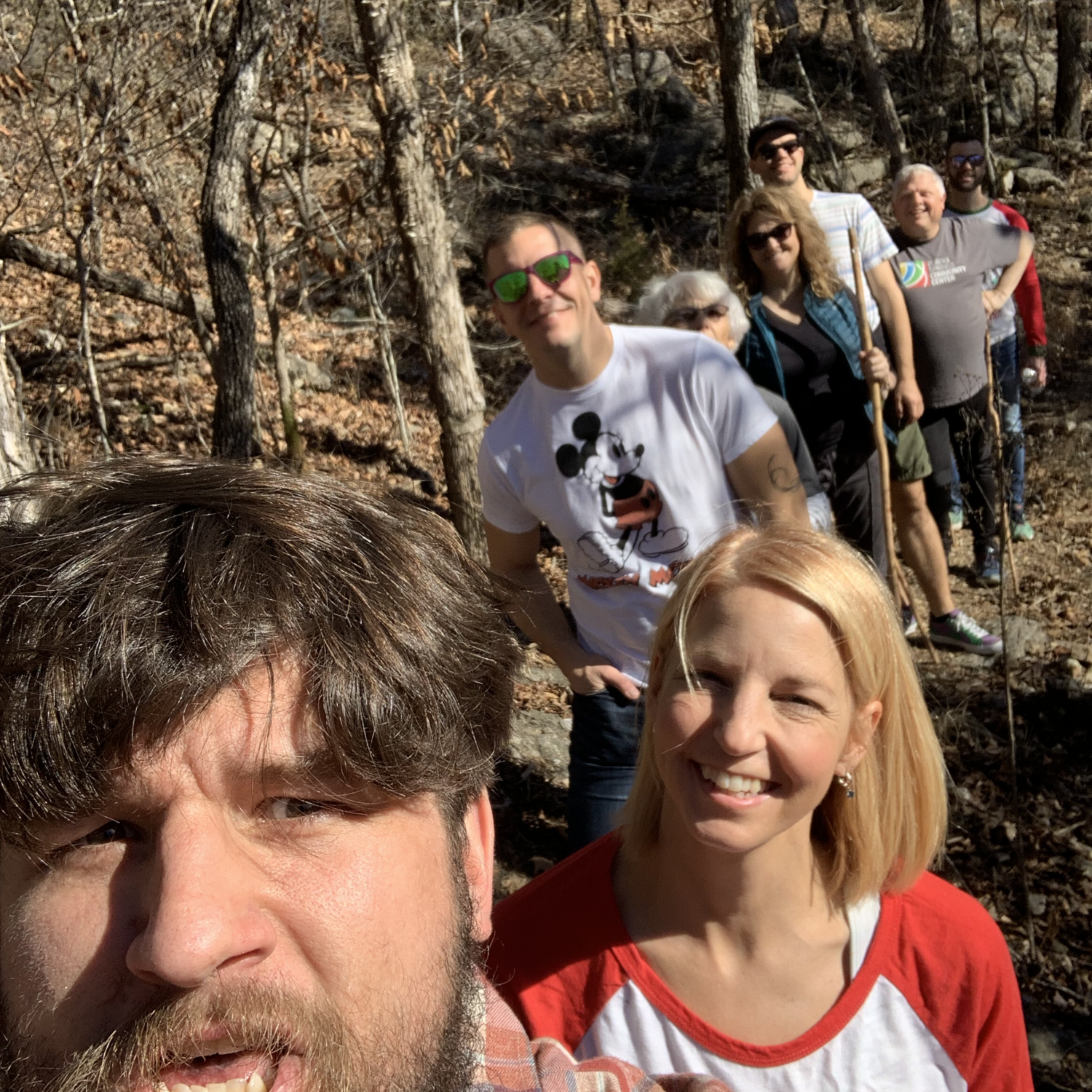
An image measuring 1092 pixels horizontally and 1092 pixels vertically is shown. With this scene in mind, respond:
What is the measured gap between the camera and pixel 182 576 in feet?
3.82

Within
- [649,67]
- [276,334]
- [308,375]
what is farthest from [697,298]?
[649,67]

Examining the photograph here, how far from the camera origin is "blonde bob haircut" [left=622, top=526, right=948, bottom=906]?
5.95 feet

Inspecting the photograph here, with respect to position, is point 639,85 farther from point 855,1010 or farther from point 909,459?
point 855,1010

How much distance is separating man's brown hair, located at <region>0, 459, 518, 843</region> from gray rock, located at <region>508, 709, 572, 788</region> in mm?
3367

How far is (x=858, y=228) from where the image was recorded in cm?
440

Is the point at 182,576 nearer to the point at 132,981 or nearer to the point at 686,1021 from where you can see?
the point at 132,981

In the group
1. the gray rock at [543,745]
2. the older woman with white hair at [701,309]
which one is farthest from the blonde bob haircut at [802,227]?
the gray rock at [543,745]

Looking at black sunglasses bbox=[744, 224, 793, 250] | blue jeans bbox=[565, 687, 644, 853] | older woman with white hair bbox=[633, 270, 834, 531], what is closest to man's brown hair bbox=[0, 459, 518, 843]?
blue jeans bbox=[565, 687, 644, 853]

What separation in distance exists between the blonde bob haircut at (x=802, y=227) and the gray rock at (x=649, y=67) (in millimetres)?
11060

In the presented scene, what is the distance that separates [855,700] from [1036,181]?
1325 centimetres

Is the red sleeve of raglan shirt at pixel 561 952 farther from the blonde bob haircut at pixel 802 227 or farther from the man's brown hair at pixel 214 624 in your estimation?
the blonde bob haircut at pixel 802 227

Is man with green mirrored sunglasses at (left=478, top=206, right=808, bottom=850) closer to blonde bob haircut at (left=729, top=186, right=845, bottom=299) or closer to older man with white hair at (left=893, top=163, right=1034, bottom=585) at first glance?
blonde bob haircut at (left=729, top=186, right=845, bottom=299)

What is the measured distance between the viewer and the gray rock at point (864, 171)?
1263 cm

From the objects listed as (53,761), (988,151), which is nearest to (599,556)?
(53,761)
